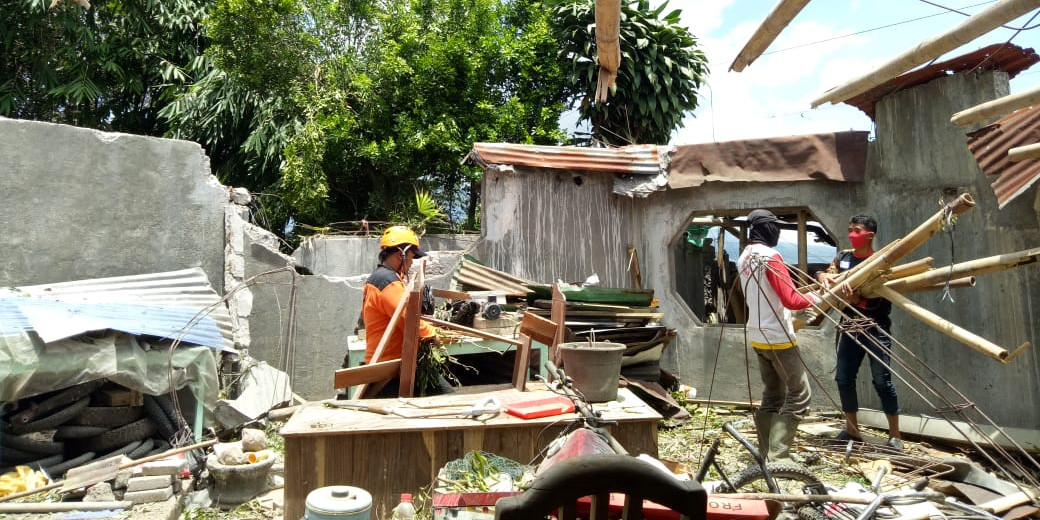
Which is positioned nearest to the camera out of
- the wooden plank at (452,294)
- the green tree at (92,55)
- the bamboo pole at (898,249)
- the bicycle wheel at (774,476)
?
the bicycle wheel at (774,476)

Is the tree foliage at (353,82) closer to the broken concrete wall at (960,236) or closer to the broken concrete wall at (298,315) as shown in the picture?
the broken concrete wall at (298,315)

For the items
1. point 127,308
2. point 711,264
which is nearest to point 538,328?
point 127,308

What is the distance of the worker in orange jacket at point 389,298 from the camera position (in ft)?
16.1

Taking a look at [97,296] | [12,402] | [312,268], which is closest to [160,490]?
[12,402]

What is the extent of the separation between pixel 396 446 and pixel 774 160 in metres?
6.18

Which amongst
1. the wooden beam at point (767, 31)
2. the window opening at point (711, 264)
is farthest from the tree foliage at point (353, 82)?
the wooden beam at point (767, 31)

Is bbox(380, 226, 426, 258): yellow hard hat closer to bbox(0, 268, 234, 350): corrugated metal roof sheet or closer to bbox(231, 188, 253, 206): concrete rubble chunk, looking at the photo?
bbox(0, 268, 234, 350): corrugated metal roof sheet

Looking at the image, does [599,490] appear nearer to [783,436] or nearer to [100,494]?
[783,436]

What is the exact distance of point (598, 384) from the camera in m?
4.34

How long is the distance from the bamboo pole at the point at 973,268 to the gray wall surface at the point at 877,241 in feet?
5.04

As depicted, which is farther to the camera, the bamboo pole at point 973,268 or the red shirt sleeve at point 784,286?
the red shirt sleeve at point 784,286

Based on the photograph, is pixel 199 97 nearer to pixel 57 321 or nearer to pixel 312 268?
pixel 312 268

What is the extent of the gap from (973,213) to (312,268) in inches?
340

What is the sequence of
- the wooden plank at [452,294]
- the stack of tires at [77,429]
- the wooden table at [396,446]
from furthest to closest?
the wooden plank at [452,294]
the stack of tires at [77,429]
the wooden table at [396,446]
